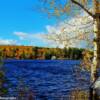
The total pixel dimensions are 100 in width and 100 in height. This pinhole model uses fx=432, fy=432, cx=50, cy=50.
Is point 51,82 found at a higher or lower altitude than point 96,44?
lower

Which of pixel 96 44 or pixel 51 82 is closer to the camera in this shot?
pixel 96 44

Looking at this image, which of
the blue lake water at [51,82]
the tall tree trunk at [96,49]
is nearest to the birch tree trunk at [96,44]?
the tall tree trunk at [96,49]

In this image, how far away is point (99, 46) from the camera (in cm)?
1468

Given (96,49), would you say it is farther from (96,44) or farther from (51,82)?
(51,82)

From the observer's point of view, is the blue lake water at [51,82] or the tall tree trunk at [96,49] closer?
the tall tree trunk at [96,49]

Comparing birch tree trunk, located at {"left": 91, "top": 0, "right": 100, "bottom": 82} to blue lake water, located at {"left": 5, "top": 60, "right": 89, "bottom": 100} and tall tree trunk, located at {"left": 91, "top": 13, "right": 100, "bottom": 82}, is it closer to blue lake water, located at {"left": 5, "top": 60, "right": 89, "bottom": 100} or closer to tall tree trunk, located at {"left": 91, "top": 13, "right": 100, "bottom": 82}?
tall tree trunk, located at {"left": 91, "top": 13, "right": 100, "bottom": 82}

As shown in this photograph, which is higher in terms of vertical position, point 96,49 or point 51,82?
point 96,49

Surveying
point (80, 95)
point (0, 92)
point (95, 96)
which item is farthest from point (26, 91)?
point (95, 96)

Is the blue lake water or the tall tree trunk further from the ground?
the tall tree trunk

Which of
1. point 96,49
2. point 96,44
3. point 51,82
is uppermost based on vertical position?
point 96,44

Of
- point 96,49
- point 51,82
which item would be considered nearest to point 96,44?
point 96,49

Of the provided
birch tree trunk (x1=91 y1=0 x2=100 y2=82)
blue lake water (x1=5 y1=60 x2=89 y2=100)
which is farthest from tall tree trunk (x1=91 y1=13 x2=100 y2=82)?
blue lake water (x1=5 y1=60 x2=89 y2=100)

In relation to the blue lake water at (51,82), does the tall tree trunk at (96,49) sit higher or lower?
higher

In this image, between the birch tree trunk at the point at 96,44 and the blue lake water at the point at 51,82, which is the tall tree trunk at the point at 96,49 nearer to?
the birch tree trunk at the point at 96,44
